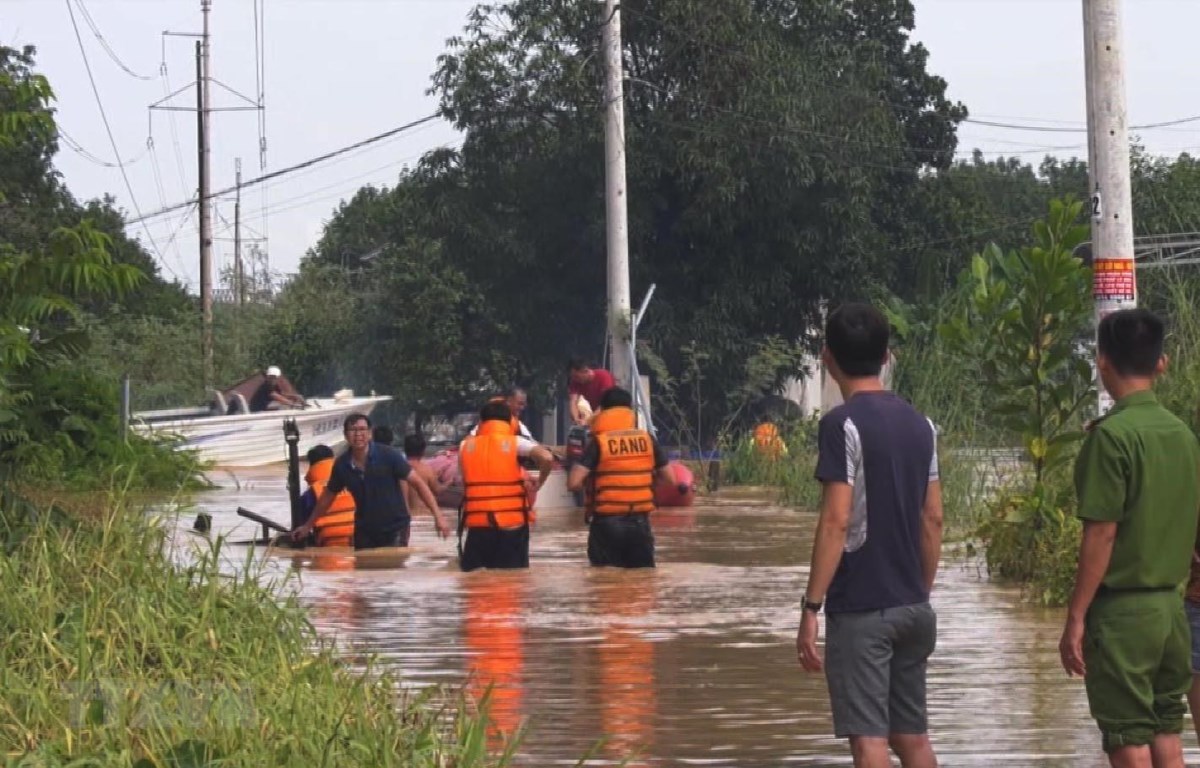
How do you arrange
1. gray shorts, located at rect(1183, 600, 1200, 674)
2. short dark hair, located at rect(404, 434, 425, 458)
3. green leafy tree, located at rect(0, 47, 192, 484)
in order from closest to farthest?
gray shorts, located at rect(1183, 600, 1200, 674)
green leafy tree, located at rect(0, 47, 192, 484)
short dark hair, located at rect(404, 434, 425, 458)

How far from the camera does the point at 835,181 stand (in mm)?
40906

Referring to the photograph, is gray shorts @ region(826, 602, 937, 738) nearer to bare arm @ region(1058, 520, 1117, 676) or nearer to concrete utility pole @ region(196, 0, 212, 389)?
bare arm @ region(1058, 520, 1117, 676)

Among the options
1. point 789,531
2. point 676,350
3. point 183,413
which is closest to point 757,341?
point 676,350

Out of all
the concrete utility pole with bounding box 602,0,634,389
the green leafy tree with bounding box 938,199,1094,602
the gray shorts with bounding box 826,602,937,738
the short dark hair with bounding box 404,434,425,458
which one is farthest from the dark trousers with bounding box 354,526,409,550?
the gray shorts with bounding box 826,602,937,738

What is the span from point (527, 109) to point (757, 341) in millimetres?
6366

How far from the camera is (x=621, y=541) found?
659 inches

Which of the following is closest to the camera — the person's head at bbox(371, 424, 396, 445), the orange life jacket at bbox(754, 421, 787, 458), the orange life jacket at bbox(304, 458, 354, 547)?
the orange life jacket at bbox(304, 458, 354, 547)

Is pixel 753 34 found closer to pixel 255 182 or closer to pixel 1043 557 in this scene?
pixel 255 182

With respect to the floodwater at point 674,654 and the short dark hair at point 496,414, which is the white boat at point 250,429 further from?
the short dark hair at point 496,414

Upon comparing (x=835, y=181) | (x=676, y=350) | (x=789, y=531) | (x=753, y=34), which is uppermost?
(x=753, y=34)

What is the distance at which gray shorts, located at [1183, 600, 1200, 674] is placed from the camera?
24.6 feet

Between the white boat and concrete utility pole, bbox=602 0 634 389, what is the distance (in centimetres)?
958

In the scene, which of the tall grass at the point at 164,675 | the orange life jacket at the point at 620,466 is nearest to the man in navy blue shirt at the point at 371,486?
the orange life jacket at the point at 620,466

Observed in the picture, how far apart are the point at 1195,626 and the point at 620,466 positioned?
8884 mm
